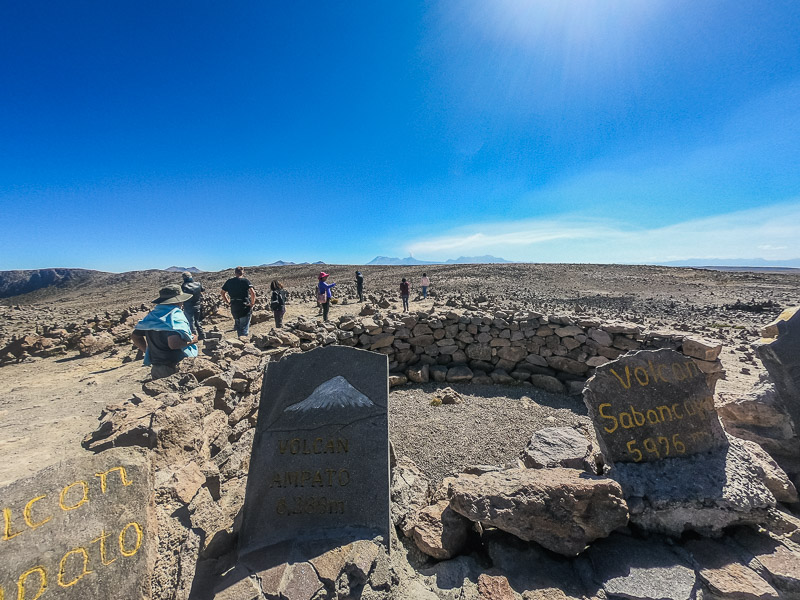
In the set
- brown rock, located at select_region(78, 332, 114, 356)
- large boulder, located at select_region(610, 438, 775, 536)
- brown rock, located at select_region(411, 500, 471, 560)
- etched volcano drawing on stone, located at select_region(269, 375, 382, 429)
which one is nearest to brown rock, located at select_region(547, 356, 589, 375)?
large boulder, located at select_region(610, 438, 775, 536)

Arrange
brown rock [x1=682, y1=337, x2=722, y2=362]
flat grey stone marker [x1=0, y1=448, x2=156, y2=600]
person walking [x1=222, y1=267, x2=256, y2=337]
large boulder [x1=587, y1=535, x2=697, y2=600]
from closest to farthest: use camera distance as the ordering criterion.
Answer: flat grey stone marker [x1=0, y1=448, x2=156, y2=600] → large boulder [x1=587, y1=535, x2=697, y2=600] → brown rock [x1=682, y1=337, x2=722, y2=362] → person walking [x1=222, y1=267, x2=256, y2=337]

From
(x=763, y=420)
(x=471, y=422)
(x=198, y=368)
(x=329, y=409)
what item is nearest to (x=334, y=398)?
(x=329, y=409)

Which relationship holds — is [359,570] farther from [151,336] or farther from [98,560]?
[151,336]

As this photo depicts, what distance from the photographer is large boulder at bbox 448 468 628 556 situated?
260 centimetres

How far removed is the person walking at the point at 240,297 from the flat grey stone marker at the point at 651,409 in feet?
24.2

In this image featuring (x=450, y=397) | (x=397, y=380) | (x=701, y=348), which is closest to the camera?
(x=701, y=348)

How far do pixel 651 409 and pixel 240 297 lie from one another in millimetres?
8049

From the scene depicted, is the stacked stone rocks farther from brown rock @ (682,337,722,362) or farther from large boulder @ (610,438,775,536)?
large boulder @ (610,438,775,536)

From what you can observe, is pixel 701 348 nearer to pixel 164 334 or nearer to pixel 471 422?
pixel 471 422

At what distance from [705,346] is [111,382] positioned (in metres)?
11.0

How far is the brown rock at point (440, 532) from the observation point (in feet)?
8.87

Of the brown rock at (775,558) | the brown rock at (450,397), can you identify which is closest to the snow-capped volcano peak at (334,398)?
the brown rock at (775,558)

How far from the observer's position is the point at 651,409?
3291mm

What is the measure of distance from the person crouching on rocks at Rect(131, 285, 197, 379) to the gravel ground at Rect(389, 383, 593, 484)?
317cm
